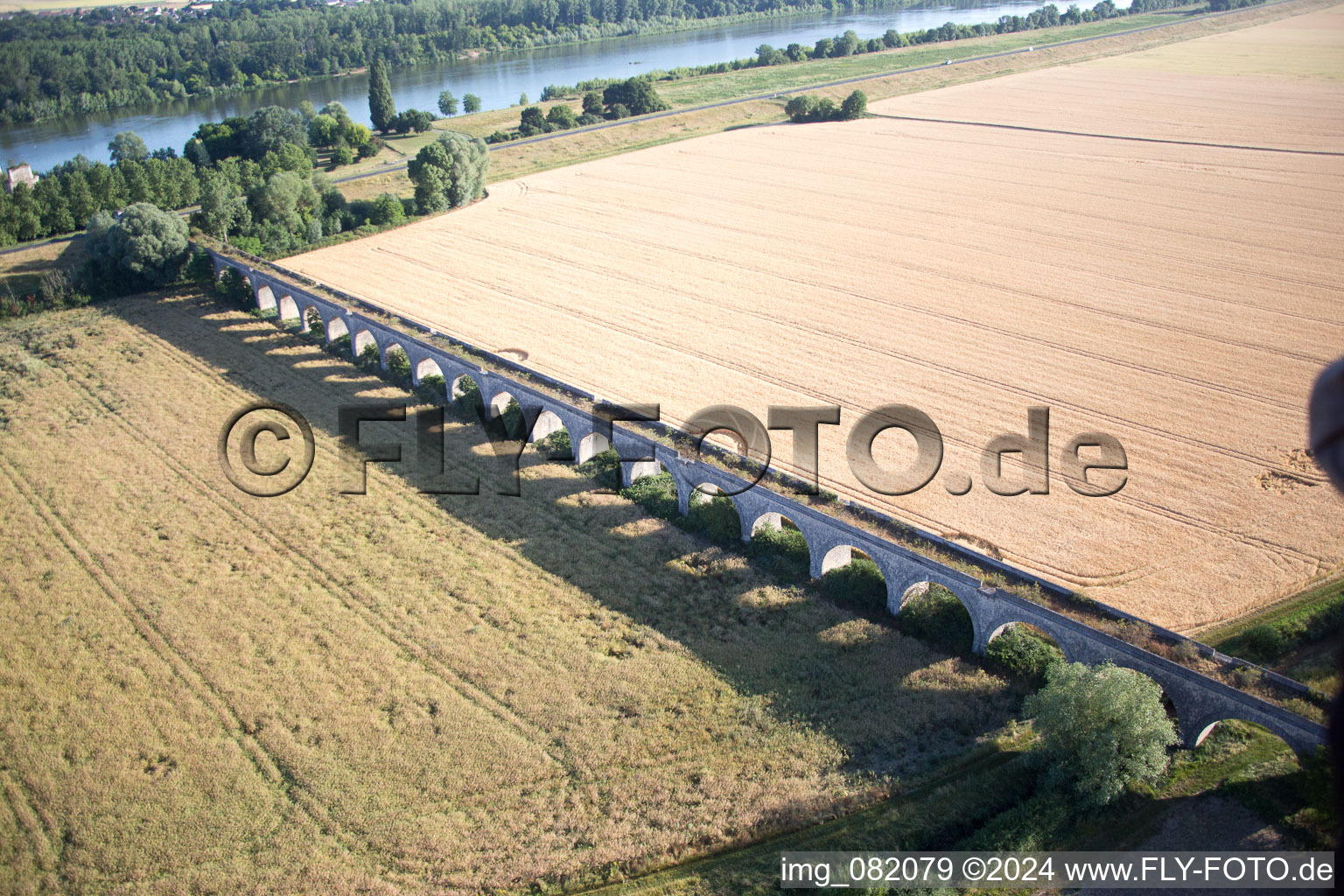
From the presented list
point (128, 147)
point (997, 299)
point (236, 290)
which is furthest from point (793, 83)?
point (236, 290)

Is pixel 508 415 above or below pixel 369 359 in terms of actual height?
below

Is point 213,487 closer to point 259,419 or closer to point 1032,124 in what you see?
point 259,419

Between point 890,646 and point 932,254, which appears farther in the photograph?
point 932,254

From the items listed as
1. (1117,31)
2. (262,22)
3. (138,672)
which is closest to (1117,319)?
(138,672)

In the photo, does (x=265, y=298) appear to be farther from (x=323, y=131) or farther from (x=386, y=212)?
(x=323, y=131)

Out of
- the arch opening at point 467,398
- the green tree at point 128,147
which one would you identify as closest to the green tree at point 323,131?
the green tree at point 128,147

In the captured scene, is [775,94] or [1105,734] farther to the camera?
[775,94]

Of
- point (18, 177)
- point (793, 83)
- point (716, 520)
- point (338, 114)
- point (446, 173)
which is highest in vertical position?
point (793, 83)
